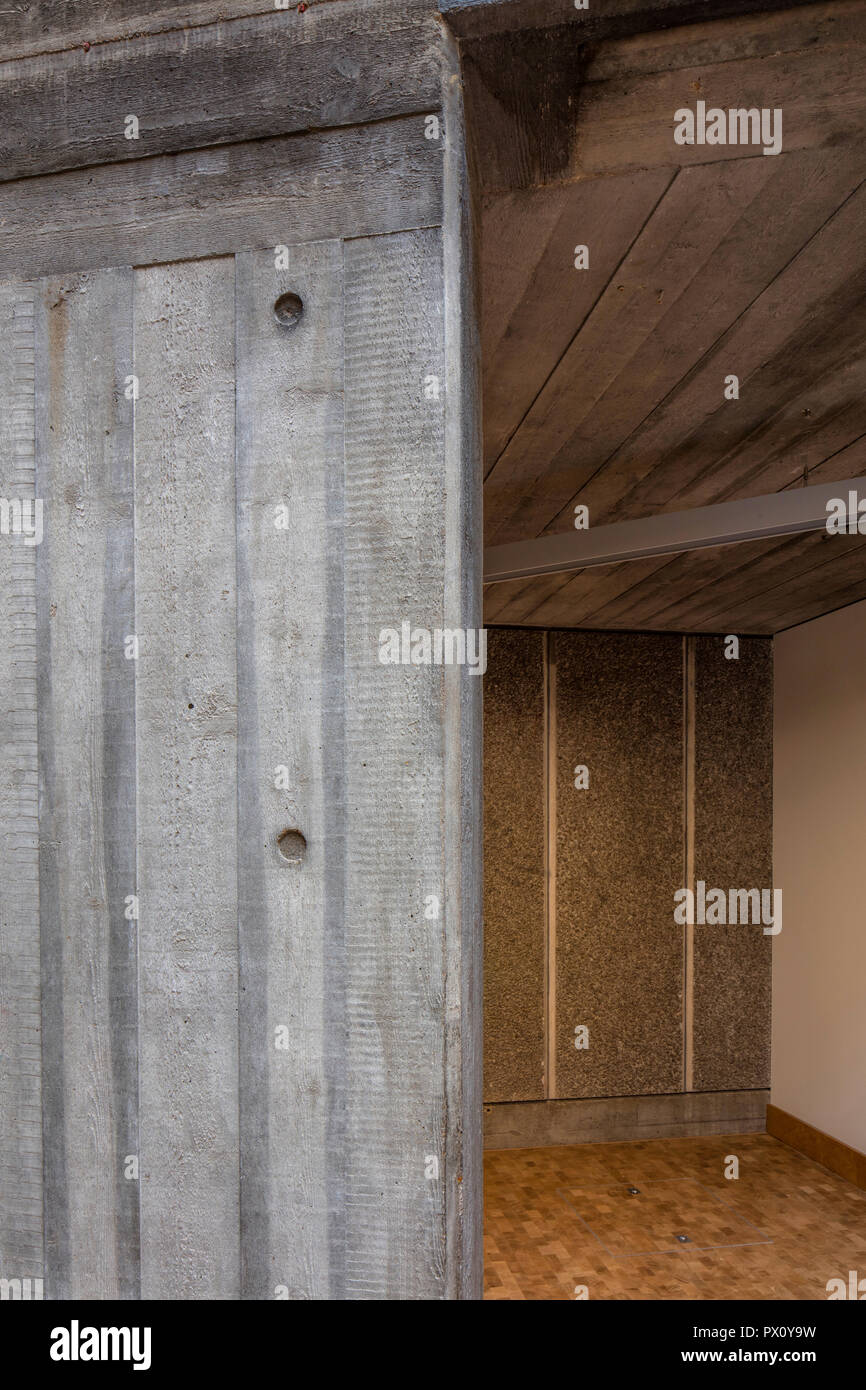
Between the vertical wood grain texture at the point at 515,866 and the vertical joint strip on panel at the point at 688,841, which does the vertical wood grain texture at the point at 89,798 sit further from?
the vertical joint strip on panel at the point at 688,841

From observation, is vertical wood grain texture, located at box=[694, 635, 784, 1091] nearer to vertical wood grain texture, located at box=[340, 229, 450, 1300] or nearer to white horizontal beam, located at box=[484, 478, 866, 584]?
white horizontal beam, located at box=[484, 478, 866, 584]

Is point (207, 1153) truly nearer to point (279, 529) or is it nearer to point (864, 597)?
point (279, 529)

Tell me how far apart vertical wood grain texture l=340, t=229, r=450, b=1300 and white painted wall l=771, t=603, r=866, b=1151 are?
4.49m

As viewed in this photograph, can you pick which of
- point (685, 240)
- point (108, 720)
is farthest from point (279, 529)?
point (685, 240)

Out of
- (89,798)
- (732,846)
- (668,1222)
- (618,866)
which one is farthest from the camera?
(732,846)

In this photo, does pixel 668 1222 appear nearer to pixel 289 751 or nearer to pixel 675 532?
pixel 675 532

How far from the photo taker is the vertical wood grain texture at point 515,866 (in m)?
5.75

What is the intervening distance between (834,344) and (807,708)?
3.82 metres

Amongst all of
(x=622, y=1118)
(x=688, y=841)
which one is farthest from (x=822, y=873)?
(x=622, y=1118)

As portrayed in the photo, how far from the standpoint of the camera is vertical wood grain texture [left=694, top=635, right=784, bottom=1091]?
19.7 ft

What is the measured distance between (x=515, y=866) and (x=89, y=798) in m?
4.58

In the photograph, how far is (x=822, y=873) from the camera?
217 inches
